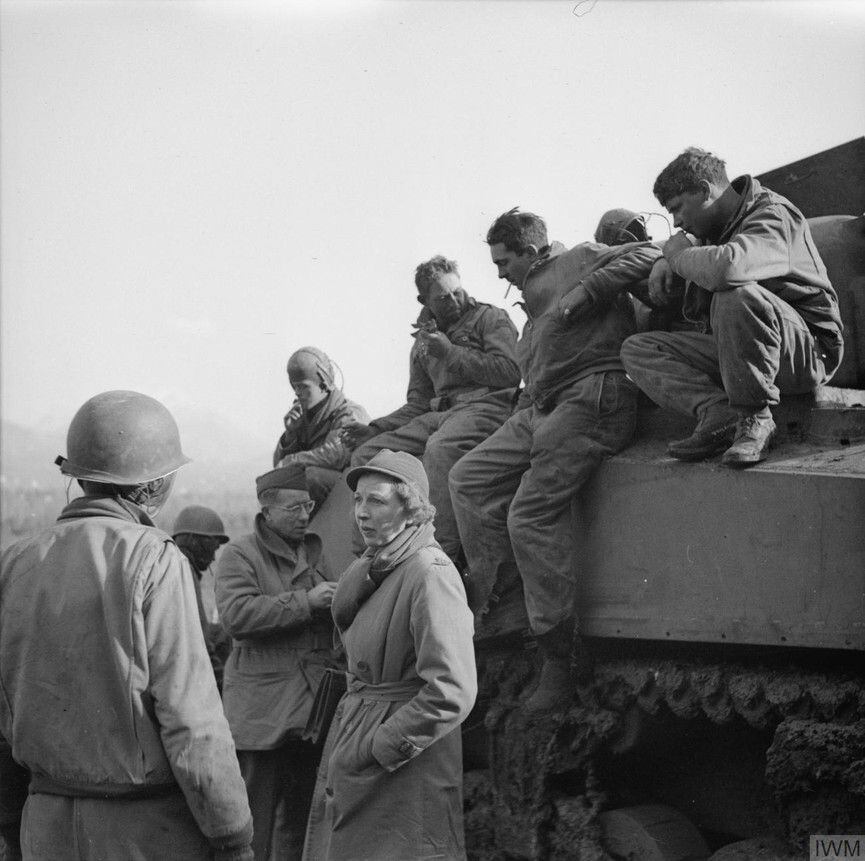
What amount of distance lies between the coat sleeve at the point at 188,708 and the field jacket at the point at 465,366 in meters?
3.55

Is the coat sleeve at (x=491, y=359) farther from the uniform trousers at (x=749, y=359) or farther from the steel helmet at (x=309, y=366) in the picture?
the uniform trousers at (x=749, y=359)

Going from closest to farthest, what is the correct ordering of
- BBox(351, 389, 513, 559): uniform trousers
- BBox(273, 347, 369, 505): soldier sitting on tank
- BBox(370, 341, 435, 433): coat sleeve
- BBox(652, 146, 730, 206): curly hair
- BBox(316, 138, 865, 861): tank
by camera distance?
1. BBox(316, 138, 865, 861): tank
2. BBox(652, 146, 730, 206): curly hair
3. BBox(351, 389, 513, 559): uniform trousers
4. BBox(370, 341, 435, 433): coat sleeve
5. BBox(273, 347, 369, 505): soldier sitting on tank

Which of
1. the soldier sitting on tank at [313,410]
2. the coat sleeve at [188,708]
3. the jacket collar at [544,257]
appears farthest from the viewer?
the soldier sitting on tank at [313,410]

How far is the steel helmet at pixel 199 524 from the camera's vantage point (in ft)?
26.6

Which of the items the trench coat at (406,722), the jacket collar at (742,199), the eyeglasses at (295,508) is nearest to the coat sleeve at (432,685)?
the trench coat at (406,722)

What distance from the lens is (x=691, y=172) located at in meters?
5.46

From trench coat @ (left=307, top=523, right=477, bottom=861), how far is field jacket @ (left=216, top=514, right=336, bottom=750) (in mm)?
1639

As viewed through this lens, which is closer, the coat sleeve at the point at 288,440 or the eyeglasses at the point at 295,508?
the eyeglasses at the point at 295,508

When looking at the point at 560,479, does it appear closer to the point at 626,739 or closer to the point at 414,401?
the point at 626,739

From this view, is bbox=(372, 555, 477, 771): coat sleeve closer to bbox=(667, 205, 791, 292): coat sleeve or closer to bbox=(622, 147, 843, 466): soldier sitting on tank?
bbox=(622, 147, 843, 466): soldier sitting on tank

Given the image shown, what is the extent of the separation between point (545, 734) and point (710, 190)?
2.57m

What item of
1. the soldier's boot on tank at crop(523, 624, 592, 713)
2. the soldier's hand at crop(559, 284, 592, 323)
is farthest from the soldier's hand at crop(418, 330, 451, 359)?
the soldier's boot on tank at crop(523, 624, 592, 713)

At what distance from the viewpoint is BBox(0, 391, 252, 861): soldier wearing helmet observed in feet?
11.4

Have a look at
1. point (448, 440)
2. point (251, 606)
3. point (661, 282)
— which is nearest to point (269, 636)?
point (251, 606)
